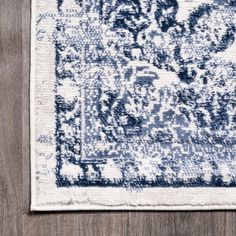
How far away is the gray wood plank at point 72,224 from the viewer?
710 millimetres

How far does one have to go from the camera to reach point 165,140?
2.38 feet

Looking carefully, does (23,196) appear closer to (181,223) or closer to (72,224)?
(72,224)

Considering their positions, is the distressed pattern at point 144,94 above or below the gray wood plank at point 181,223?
above

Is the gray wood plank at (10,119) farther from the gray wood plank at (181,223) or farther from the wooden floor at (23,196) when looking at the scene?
the gray wood plank at (181,223)

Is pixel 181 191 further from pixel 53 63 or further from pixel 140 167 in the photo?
pixel 53 63

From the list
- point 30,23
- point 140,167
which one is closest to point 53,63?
point 30,23

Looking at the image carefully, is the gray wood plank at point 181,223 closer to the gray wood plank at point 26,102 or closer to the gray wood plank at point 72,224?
the gray wood plank at point 72,224

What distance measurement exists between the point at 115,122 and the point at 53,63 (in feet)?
0.41

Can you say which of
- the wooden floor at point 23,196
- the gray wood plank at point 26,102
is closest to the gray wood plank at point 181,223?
the wooden floor at point 23,196

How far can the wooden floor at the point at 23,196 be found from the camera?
0.71m

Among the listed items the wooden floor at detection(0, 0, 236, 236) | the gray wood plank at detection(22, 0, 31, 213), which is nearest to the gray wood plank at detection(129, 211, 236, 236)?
the wooden floor at detection(0, 0, 236, 236)

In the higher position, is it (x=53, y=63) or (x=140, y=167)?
(x=53, y=63)

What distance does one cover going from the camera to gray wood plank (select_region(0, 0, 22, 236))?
709 mm

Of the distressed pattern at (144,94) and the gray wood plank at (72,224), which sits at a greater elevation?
the distressed pattern at (144,94)
